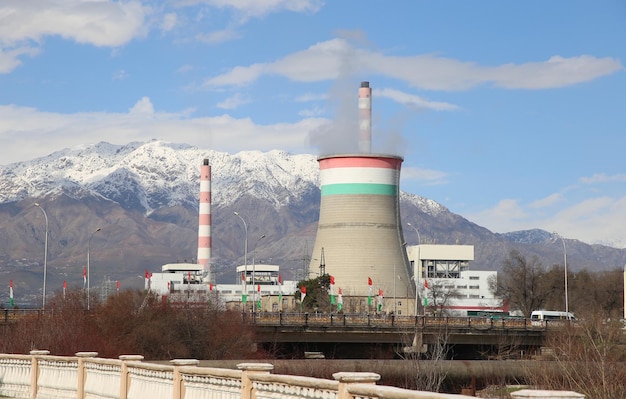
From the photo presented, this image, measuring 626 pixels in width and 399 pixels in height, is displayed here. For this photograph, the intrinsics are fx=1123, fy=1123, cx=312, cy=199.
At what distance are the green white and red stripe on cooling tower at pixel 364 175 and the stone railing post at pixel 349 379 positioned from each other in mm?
78954

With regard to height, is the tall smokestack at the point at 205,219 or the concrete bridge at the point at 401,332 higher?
the tall smokestack at the point at 205,219

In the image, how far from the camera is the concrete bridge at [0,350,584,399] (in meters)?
12.6

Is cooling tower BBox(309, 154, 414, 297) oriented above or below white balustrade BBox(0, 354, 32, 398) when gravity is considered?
above

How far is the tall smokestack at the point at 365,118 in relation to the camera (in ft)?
344

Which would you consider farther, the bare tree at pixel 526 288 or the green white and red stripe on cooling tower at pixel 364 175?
the bare tree at pixel 526 288

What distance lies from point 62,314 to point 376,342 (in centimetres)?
2286

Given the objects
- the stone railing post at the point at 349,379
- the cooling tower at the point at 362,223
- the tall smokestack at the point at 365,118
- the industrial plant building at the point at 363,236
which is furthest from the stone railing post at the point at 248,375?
the tall smokestack at the point at 365,118

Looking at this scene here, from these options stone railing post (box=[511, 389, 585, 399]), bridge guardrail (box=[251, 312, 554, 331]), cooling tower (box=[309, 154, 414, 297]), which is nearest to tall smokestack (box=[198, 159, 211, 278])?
cooling tower (box=[309, 154, 414, 297])

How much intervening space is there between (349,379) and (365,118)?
93426 millimetres

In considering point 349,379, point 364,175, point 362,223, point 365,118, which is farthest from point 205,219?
point 349,379

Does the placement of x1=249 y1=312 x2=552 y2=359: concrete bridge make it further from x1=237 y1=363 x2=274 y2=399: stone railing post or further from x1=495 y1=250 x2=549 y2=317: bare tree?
x1=495 y1=250 x2=549 y2=317: bare tree

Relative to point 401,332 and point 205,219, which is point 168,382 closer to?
point 401,332

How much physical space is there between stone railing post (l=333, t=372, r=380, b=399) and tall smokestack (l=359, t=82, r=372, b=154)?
91866 millimetres

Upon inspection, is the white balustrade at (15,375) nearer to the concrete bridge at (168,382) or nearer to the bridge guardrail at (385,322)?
the concrete bridge at (168,382)
